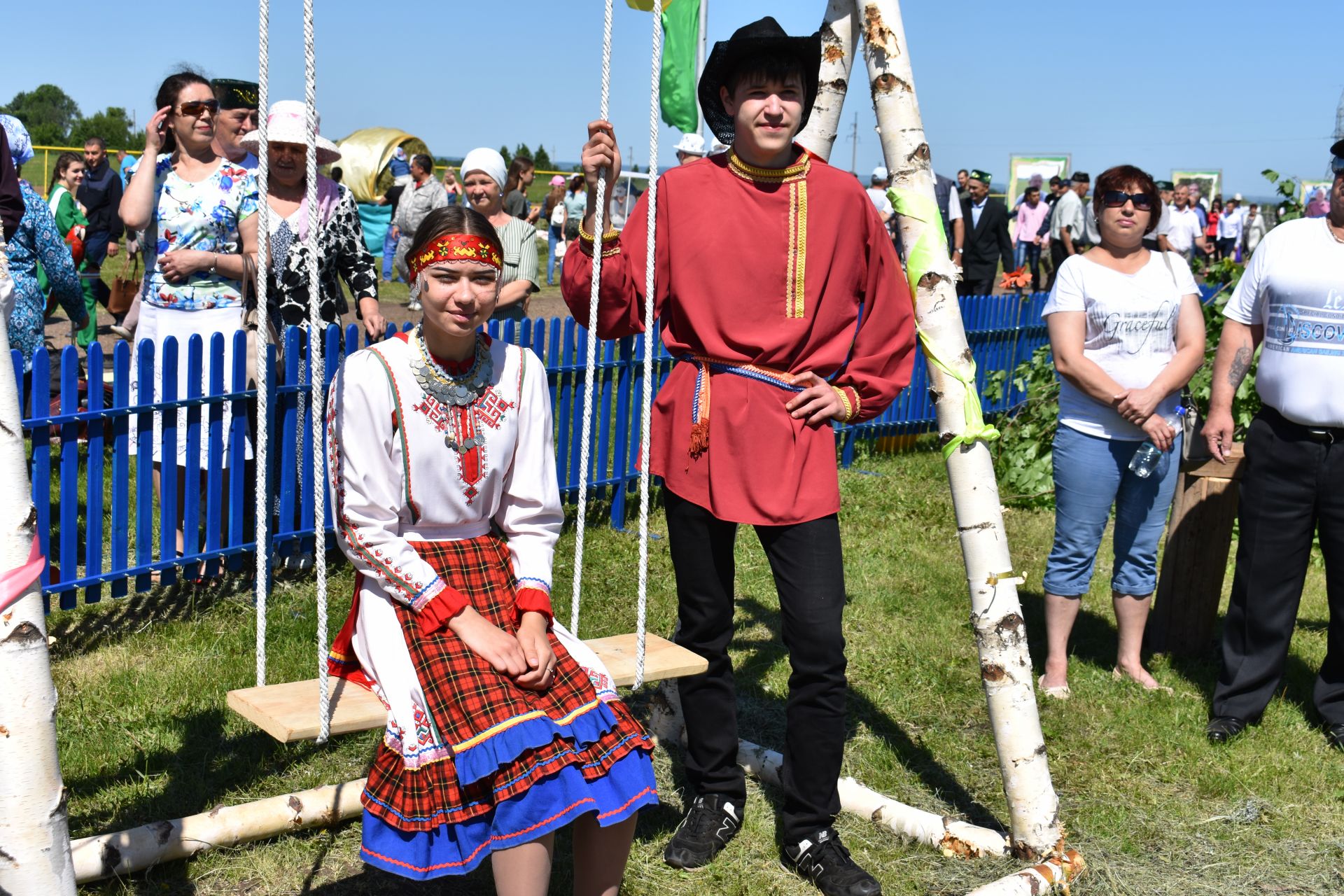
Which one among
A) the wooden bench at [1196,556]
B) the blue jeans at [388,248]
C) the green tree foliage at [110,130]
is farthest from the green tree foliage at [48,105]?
the wooden bench at [1196,556]

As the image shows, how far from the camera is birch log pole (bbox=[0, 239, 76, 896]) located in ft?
7.13

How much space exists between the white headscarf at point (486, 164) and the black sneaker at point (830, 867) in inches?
173

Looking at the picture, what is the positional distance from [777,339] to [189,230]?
120 inches

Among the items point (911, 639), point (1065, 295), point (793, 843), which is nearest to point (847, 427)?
point (911, 639)

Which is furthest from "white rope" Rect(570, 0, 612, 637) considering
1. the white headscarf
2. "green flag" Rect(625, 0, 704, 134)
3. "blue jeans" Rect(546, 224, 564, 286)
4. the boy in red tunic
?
"blue jeans" Rect(546, 224, 564, 286)

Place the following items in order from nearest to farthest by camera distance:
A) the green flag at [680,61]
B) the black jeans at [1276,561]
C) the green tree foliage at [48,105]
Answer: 1. the black jeans at [1276,561]
2. the green flag at [680,61]
3. the green tree foliage at [48,105]

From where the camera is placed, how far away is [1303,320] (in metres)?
4.43

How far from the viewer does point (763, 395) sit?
134 inches

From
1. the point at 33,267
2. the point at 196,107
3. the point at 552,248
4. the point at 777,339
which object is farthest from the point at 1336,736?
the point at 552,248

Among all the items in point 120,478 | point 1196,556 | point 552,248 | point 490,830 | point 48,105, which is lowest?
point 490,830

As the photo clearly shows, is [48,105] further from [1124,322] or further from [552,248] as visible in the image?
[1124,322]

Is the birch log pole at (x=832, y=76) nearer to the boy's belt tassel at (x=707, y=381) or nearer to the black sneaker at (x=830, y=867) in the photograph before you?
the boy's belt tassel at (x=707, y=381)

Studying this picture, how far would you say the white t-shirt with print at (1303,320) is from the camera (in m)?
4.37

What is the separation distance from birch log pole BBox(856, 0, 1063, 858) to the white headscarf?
12.0ft
